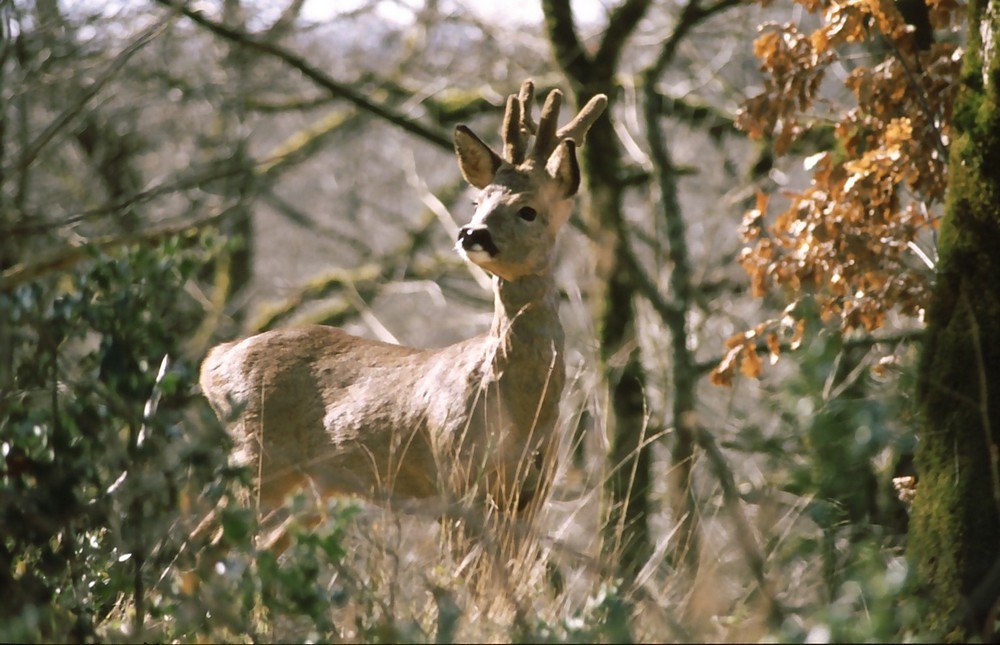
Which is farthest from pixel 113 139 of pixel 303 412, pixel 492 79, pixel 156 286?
pixel 156 286

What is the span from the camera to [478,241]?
19.3 ft

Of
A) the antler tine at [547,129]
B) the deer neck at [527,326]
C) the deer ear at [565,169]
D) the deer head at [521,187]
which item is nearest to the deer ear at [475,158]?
the deer head at [521,187]

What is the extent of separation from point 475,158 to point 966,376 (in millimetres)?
2438

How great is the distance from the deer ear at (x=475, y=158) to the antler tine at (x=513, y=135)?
56mm

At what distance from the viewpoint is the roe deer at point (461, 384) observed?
598 centimetres

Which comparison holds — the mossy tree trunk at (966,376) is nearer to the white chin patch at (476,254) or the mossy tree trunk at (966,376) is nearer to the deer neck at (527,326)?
the deer neck at (527,326)

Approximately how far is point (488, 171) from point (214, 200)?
11.8 metres

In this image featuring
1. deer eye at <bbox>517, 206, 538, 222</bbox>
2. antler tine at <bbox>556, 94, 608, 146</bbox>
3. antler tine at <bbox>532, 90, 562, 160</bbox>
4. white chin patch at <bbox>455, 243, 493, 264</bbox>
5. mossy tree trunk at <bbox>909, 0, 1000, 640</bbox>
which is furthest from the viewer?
antler tine at <bbox>556, 94, 608, 146</bbox>

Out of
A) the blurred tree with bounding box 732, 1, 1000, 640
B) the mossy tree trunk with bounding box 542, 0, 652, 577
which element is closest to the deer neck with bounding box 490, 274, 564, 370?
the blurred tree with bounding box 732, 1, 1000, 640

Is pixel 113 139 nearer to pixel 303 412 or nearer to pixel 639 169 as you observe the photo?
pixel 639 169

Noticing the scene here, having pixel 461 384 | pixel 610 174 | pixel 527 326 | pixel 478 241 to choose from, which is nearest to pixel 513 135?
pixel 478 241

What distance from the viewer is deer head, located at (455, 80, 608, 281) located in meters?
5.96

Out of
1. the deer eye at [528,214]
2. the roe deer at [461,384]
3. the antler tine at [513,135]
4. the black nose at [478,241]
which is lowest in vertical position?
the roe deer at [461,384]

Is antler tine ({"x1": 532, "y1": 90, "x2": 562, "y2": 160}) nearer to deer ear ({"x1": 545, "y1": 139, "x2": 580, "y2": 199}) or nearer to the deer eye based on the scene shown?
deer ear ({"x1": 545, "y1": 139, "x2": 580, "y2": 199})
